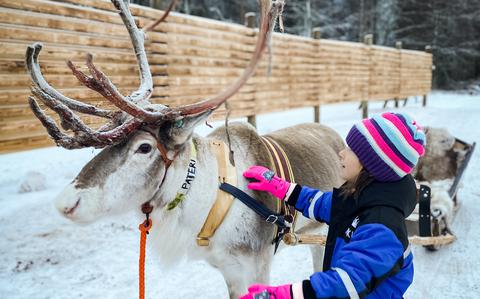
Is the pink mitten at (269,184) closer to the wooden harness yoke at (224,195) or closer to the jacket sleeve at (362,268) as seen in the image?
the wooden harness yoke at (224,195)

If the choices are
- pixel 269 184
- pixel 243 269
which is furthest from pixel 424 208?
pixel 243 269

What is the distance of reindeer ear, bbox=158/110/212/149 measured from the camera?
5.96 ft

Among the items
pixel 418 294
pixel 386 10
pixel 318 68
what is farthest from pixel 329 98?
pixel 386 10

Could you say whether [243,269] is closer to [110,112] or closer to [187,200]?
[187,200]

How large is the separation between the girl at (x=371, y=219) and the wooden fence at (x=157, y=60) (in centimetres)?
159

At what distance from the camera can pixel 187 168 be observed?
2.00 meters

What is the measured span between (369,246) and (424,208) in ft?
6.11

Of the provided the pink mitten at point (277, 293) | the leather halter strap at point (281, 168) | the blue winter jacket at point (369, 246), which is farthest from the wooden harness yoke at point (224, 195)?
the pink mitten at point (277, 293)

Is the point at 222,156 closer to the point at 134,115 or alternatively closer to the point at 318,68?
the point at 134,115

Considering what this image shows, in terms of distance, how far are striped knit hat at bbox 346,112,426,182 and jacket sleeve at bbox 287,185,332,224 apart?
43cm

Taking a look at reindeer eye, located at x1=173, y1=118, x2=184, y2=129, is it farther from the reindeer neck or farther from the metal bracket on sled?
the metal bracket on sled

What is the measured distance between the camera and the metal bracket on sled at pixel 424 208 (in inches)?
115

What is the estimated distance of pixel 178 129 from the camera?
1.84 meters

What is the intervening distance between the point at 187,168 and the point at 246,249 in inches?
23.7
